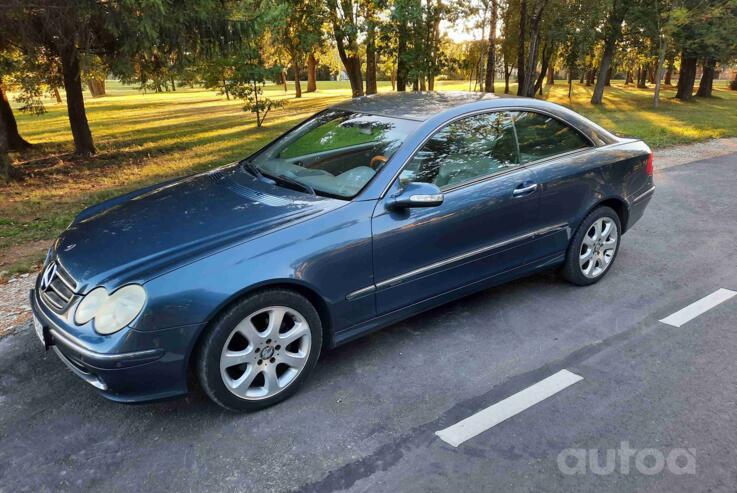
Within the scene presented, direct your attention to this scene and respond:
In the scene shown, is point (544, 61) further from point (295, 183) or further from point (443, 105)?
point (295, 183)

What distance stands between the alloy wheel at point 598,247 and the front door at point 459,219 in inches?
28.1

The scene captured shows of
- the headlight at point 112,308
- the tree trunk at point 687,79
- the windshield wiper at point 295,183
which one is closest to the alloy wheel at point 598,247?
the windshield wiper at point 295,183

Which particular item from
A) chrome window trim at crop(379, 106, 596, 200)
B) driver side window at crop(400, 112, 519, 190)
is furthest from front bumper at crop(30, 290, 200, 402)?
driver side window at crop(400, 112, 519, 190)

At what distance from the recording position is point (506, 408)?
2.84 meters

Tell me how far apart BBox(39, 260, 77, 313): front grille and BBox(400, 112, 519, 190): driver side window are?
1.93 metres

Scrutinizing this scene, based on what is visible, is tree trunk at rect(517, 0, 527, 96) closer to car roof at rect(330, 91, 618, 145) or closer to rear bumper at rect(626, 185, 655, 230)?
rear bumper at rect(626, 185, 655, 230)

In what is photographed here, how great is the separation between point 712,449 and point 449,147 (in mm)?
2211

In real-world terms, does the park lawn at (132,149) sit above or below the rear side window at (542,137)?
below

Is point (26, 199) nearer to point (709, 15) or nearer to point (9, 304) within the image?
point (9, 304)

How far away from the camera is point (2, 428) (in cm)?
276

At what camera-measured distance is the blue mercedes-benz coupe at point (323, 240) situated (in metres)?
2.54

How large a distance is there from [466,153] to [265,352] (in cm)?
188

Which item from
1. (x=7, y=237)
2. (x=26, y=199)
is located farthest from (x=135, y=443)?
(x=26, y=199)
